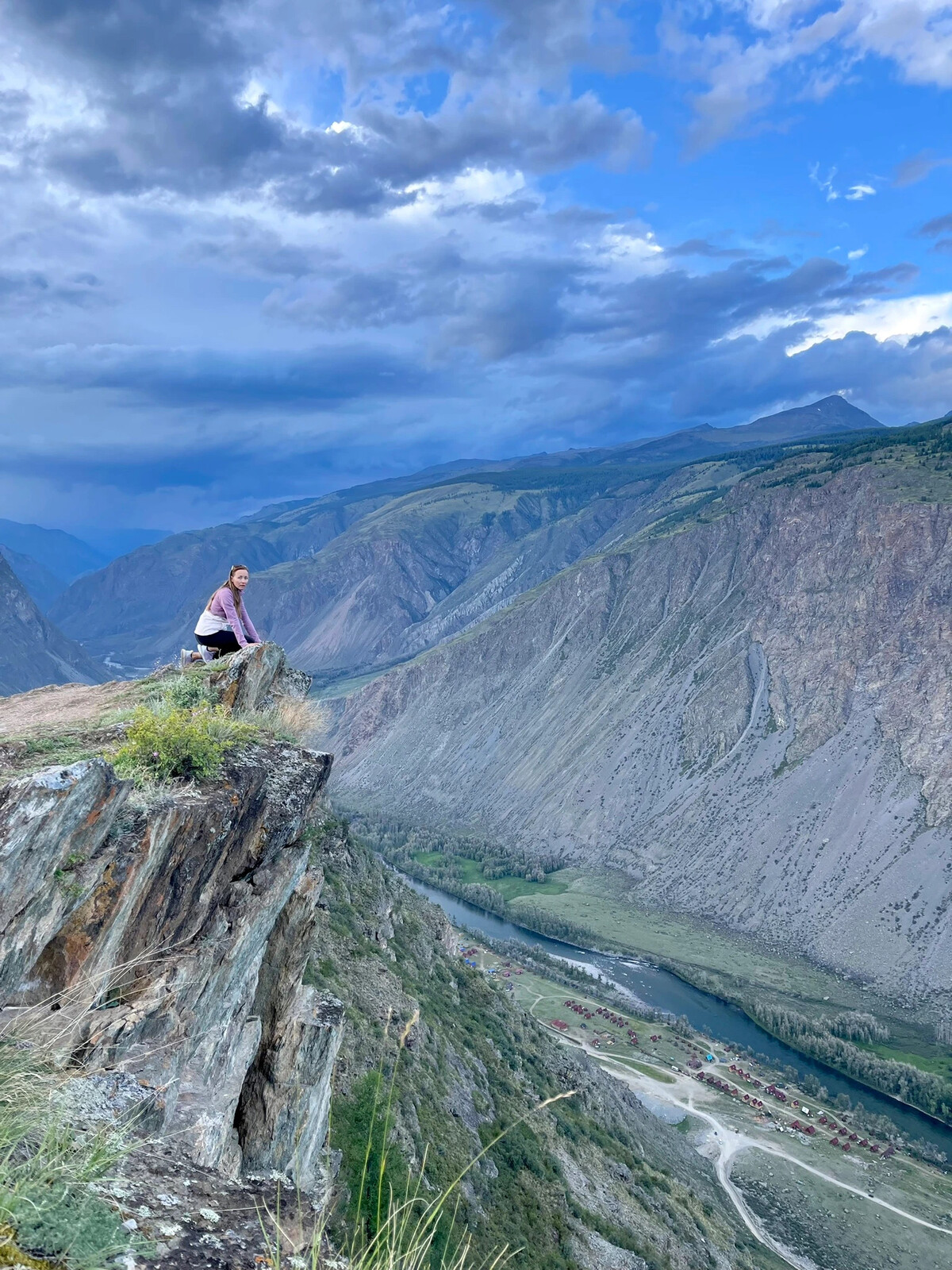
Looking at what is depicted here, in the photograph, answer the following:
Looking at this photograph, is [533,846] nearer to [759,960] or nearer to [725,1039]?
[759,960]

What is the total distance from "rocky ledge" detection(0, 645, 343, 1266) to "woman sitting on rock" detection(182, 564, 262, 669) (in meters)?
3.23

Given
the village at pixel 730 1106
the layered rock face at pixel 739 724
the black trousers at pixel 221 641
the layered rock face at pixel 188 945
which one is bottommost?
the village at pixel 730 1106

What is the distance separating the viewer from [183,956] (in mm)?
7801

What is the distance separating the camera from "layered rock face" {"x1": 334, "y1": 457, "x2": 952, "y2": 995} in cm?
8869

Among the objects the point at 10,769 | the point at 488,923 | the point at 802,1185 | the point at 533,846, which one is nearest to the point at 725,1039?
the point at 802,1185

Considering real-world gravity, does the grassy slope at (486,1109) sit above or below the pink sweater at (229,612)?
below

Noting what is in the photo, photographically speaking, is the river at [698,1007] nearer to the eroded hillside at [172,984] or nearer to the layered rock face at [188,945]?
the eroded hillside at [172,984]

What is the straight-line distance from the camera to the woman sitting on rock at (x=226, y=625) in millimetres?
12547

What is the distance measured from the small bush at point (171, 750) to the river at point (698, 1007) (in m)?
51.3

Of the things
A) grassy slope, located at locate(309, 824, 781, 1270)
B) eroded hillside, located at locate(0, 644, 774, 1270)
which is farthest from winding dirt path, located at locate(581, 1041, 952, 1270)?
eroded hillside, located at locate(0, 644, 774, 1270)

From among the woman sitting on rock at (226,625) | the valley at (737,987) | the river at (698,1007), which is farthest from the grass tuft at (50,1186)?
the valley at (737,987)

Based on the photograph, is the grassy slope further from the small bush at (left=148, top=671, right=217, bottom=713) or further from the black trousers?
the small bush at (left=148, top=671, right=217, bottom=713)

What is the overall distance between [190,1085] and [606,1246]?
74.1 feet

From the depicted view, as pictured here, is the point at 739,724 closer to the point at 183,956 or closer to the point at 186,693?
the point at 186,693
